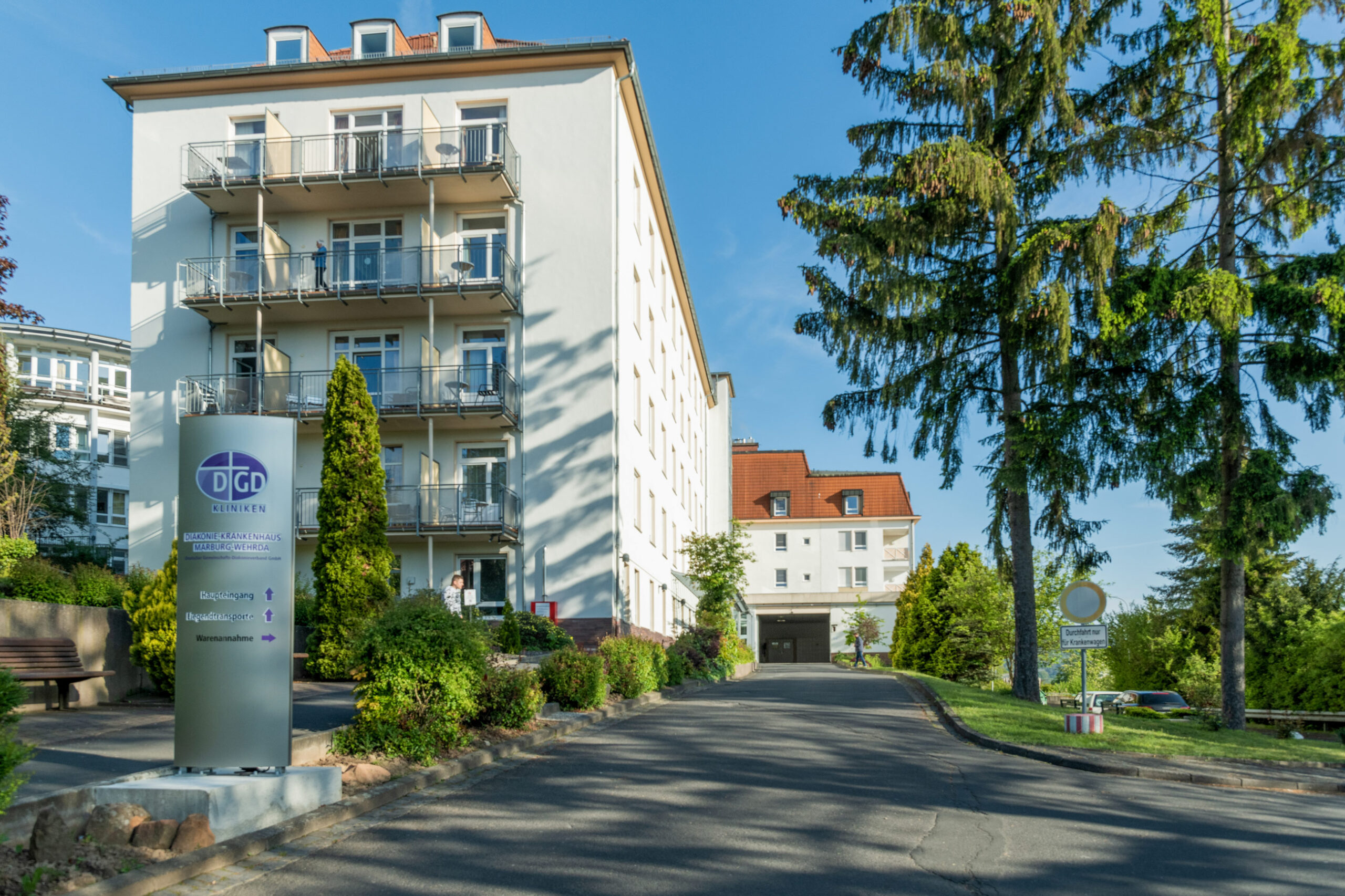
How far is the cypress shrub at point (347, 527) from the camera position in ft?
68.8

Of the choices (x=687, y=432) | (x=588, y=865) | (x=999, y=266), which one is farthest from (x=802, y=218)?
(x=687, y=432)

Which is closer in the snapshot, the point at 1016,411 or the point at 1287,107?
the point at 1287,107

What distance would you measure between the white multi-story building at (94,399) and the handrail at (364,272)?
3091cm

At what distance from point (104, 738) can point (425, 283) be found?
19289 mm

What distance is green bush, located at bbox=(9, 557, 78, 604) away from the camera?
1617 centimetres

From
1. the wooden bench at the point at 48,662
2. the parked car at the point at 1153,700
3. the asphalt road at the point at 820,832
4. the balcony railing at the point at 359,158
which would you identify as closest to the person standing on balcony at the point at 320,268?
the balcony railing at the point at 359,158

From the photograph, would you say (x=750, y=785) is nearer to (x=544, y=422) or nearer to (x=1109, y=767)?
(x=1109, y=767)

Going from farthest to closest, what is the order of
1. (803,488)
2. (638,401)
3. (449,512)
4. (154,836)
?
1. (803,488)
2. (638,401)
3. (449,512)
4. (154,836)

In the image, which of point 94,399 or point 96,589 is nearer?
point 96,589

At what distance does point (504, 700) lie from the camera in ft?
40.5

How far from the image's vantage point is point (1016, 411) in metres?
22.3

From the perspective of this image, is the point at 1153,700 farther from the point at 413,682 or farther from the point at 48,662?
the point at 48,662

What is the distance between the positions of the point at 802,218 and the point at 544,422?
10144 mm

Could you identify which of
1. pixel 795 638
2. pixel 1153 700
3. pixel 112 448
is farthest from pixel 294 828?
pixel 795 638
